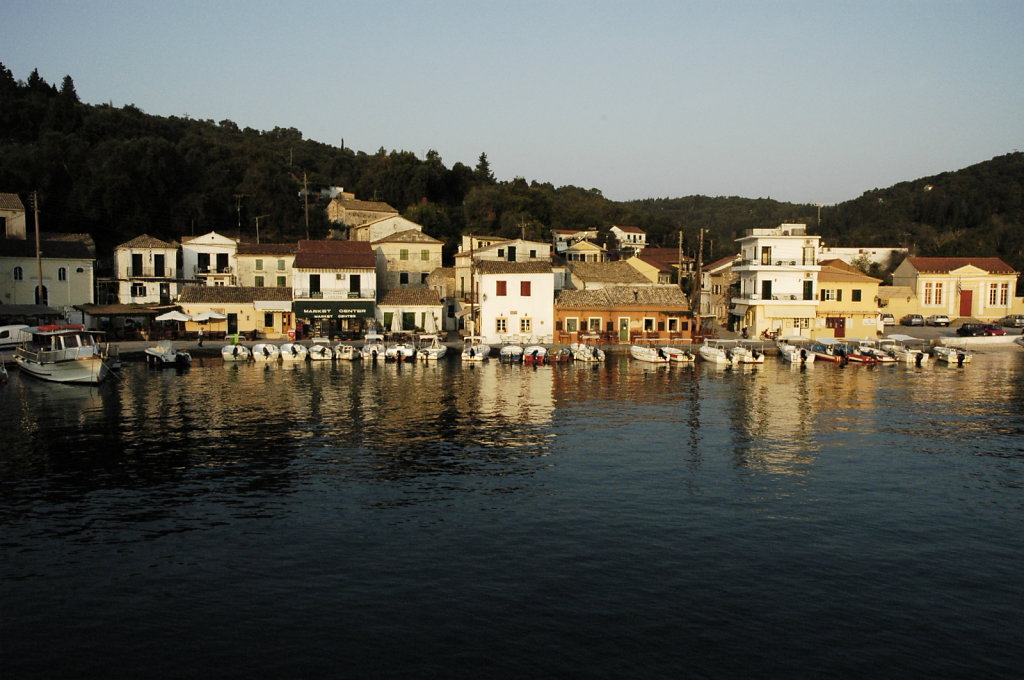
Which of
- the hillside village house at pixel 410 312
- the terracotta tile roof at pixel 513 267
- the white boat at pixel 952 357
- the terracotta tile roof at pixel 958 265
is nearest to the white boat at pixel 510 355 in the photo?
the terracotta tile roof at pixel 513 267

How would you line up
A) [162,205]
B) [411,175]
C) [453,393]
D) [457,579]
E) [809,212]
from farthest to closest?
[809,212], [411,175], [162,205], [453,393], [457,579]

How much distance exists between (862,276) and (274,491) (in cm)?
5758

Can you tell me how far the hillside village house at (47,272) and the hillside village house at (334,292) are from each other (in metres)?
17.7

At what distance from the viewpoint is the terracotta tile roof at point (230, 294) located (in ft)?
205

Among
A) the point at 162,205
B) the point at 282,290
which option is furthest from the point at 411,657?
the point at 162,205

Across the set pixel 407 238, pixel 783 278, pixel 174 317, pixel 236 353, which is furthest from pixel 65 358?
pixel 783 278

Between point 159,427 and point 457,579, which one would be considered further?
point 159,427

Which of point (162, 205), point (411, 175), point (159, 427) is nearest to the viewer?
point (159, 427)

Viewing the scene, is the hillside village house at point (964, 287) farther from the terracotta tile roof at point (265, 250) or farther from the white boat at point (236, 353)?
the white boat at point (236, 353)

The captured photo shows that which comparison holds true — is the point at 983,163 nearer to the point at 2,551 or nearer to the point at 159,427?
the point at 159,427

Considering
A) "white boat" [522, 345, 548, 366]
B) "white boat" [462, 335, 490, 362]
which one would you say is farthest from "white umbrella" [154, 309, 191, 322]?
"white boat" [522, 345, 548, 366]

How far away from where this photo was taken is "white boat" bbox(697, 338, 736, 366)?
2106 inches

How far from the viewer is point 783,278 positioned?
64562 millimetres

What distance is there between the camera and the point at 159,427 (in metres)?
32.0
